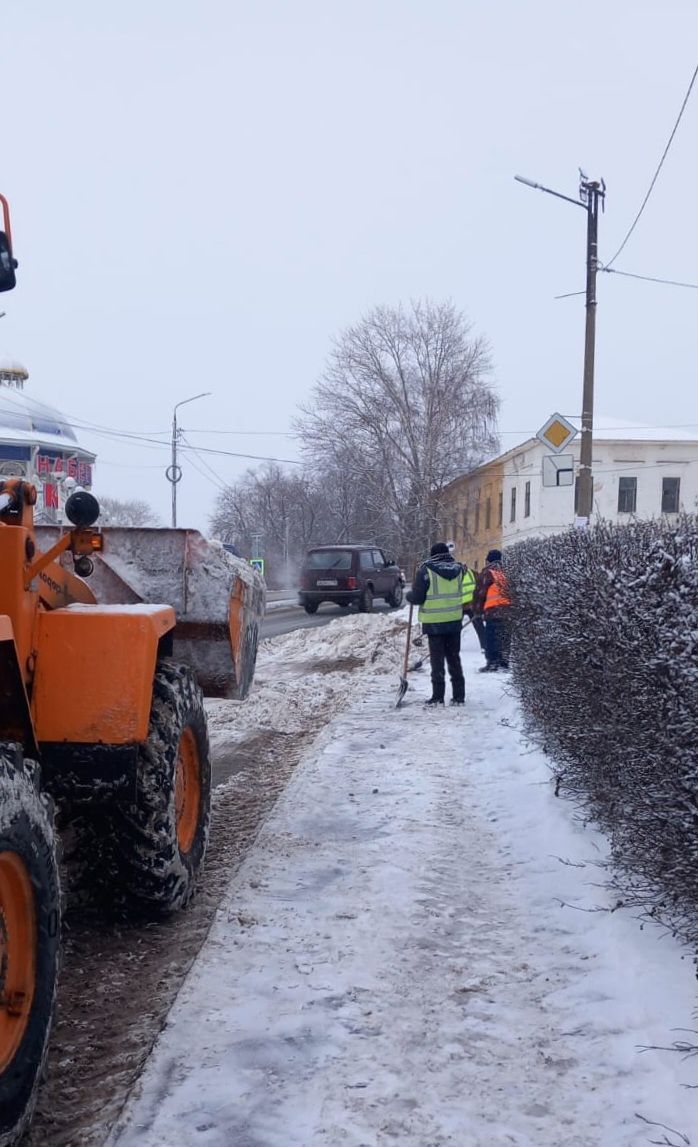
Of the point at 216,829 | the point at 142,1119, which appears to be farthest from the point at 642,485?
the point at 142,1119

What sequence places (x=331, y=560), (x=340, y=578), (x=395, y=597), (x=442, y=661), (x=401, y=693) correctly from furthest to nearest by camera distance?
(x=395, y=597) < (x=331, y=560) < (x=340, y=578) < (x=401, y=693) < (x=442, y=661)

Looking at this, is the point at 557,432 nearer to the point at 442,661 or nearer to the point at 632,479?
the point at 442,661

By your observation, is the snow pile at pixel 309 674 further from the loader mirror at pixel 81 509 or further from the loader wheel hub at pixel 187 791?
the loader mirror at pixel 81 509

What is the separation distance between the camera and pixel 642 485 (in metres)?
48.3

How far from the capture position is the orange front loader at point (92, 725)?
265 cm

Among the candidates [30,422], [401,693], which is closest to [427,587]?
[401,693]

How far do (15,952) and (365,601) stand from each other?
2419 cm

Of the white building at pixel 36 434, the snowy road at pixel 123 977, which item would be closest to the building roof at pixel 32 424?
the white building at pixel 36 434

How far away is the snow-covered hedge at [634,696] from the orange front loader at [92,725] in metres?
1.89

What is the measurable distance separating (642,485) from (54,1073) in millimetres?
47858

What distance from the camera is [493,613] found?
12461 mm

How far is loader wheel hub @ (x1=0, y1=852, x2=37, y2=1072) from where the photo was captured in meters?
2.58

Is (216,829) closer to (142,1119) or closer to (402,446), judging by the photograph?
(142,1119)

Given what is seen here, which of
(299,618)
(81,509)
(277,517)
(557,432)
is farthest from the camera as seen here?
(277,517)
